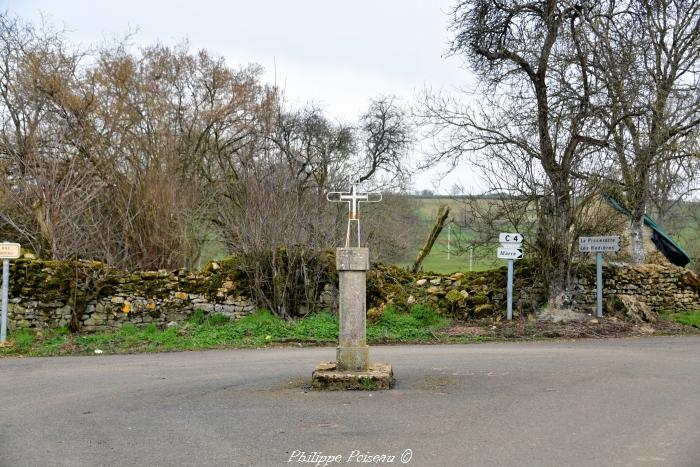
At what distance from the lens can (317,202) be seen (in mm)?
21344

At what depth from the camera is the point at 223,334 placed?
1642 centimetres

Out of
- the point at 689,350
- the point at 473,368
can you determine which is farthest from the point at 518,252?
the point at 473,368

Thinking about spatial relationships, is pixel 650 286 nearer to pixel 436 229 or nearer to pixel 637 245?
pixel 637 245

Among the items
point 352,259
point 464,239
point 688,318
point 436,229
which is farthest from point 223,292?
point 688,318

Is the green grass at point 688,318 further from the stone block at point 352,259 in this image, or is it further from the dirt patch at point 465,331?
the stone block at point 352,259

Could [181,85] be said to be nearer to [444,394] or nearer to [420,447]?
[444,394]

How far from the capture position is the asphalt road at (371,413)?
266 inches

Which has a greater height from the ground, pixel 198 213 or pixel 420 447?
pixel 198 213

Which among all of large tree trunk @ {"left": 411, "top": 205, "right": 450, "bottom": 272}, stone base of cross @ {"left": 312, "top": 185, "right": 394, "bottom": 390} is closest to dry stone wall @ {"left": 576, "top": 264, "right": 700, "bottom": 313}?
large tree trunk @ {"left": 411, "top": 205, "right": 450, "bottom": 272}

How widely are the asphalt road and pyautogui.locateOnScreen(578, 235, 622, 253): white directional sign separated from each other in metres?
4.05

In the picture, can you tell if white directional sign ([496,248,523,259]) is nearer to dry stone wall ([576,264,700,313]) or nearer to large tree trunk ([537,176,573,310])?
large tree trunk ([537,176,573,310])

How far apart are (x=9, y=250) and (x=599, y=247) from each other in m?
12.9

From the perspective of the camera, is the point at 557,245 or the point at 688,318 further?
the point at 688,318

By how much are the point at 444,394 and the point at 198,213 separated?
1765 cm
